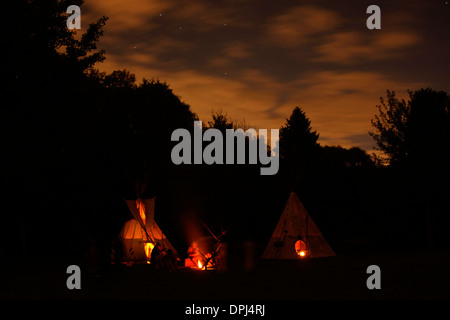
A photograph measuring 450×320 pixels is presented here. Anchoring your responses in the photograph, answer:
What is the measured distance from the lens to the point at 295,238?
23.2 metres

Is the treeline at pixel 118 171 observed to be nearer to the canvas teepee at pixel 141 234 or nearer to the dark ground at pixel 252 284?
the canvas teepee at pixel 141 234

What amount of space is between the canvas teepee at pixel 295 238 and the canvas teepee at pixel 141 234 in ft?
14.1

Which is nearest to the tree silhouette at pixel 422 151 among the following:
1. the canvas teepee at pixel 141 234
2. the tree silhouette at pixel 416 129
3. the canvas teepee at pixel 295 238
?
the tree silhouette at pixel 416 129

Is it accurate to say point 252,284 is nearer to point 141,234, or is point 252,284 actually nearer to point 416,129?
point 141,234

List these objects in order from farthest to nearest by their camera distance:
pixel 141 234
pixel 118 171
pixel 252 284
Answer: pixel 118 171 < pixel 141 234 < pixel 252 284

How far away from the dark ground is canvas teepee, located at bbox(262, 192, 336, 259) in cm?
344

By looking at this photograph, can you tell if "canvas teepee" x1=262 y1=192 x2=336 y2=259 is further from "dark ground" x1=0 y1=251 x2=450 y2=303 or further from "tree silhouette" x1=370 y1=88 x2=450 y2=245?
"tree silhouette" x1=370 y1=88 x2=450 y2=245

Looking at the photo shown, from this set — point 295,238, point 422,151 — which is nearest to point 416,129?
point 422,151

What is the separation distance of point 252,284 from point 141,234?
10.3 m

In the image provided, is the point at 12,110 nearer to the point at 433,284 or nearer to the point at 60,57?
the point at 60,57

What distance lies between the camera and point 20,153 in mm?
14477

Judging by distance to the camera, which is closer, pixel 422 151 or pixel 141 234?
pixel 141 234
